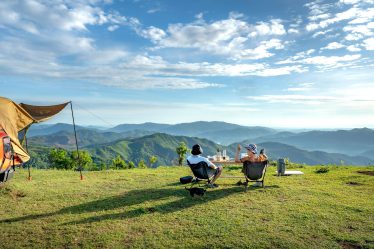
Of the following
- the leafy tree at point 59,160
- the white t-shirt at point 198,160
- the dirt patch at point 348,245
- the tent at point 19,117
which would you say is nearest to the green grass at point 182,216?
the dirt patch at point 348,245

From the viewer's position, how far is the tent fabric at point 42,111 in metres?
13.5

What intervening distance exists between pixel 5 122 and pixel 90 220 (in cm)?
698

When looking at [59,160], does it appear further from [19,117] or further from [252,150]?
[252,150]

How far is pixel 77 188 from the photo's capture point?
10953mm

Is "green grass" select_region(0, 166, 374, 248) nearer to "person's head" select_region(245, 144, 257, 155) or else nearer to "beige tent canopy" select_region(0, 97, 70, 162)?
"person's head" select_region(245, 144, 257, 155)

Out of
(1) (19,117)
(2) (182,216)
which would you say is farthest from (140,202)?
(1) (19,117)

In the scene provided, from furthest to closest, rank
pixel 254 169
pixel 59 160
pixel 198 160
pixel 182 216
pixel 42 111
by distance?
pixel 59 160
pixel 42 111
pixel 254 169
pixel 198 160
pixel 182 216

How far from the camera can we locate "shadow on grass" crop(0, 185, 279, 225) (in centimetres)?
765

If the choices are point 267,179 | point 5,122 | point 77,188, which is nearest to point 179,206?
point 77,188

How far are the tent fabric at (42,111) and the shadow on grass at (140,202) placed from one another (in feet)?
20.8

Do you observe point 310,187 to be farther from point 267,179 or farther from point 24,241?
point 24,241

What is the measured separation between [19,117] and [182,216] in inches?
368

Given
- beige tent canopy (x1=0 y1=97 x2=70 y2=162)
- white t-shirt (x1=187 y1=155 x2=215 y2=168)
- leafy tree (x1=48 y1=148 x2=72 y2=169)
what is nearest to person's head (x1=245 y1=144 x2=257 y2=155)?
white t-shirt (x1=187 y1=155 x2=215 y2=168)

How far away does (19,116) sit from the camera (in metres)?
12.7
